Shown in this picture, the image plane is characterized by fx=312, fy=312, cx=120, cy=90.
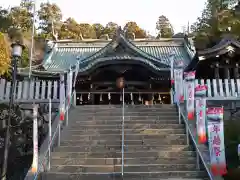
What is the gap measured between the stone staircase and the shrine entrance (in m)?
5.44

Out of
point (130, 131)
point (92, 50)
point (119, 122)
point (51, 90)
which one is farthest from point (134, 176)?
point (92, 50)

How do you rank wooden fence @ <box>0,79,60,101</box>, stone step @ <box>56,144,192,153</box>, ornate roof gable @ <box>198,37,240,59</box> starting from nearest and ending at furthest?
stone step @ <box>56,144,192,153</box> → wooden fence @ <box>0,79,60,101</box> → ornate roof gable @ <box>198,37,240,59</box>

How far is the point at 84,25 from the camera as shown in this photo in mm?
54781

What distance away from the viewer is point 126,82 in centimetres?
1909

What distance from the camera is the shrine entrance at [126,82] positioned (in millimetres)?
18391

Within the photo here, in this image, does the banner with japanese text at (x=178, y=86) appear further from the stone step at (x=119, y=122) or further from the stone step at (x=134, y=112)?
the stone step at (x=119, y=122)

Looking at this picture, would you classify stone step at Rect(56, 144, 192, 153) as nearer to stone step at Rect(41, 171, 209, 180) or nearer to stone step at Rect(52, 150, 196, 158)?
stone step at Rect(52, 150, 196, 158)

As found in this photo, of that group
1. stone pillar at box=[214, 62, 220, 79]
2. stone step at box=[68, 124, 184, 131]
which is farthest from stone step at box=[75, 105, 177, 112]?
stone pillar at box=[214, 62, 220, 79]

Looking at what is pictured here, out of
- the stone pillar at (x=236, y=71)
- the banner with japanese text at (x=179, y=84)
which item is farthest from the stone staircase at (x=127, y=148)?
the stone pillar at (x=236, y=71)

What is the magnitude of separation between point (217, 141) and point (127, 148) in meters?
3.06

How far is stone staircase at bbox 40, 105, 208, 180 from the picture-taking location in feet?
28.9

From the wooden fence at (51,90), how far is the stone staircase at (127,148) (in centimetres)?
272

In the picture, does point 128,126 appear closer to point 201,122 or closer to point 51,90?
point 201,122

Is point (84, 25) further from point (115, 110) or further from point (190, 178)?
point (190, 178)
